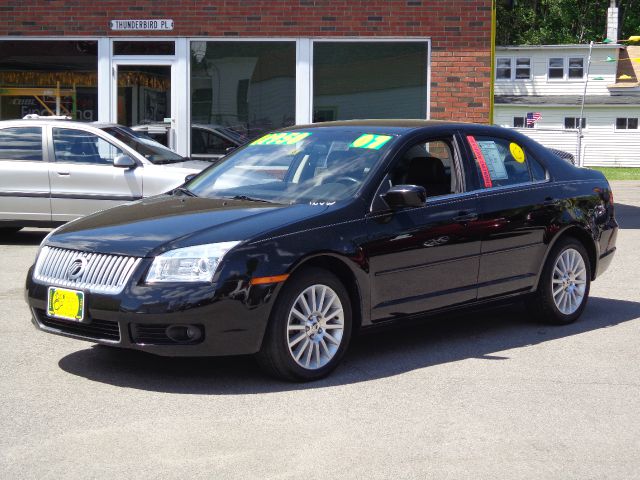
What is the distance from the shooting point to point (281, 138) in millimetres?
7715

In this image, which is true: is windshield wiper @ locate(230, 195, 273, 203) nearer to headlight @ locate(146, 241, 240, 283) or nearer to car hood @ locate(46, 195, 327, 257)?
car hood @ locate(46, 195, 327, 257)

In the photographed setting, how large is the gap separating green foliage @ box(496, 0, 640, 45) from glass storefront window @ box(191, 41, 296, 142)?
175 feet

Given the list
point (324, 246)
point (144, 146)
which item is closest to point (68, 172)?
point (144, 146)

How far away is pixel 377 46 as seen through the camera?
17.5m

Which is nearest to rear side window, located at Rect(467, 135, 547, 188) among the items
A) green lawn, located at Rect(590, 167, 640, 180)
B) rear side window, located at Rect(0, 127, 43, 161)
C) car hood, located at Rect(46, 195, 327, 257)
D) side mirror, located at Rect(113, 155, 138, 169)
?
car hood, located at Rect(46, 195, 327, 257)

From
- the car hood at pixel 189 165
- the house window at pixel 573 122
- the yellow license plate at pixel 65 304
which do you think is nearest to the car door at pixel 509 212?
the yellow license plate at pixel 65 304

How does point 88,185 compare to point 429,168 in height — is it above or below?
below

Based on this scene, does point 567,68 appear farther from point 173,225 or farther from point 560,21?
point 173,225

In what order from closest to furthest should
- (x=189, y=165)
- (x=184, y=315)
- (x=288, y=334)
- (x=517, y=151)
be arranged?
(x=184, y=315)
(x=288, y=334)
(x=517, y=151)
(x=189, y=165)

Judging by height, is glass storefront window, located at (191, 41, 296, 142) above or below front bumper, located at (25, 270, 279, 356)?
above

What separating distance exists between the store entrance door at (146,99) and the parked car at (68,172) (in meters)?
4.48

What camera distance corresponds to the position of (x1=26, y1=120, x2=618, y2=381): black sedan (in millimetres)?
5961

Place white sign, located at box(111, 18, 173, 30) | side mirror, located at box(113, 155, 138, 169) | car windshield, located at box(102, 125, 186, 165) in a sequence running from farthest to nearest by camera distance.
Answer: white sign, located at box(111, 18, 173, 30) < car windshield, located at box(102, 125, 186, 165) < side mirror, located at box(113, 155, 138, 169)

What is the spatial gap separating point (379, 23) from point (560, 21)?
55.7m
